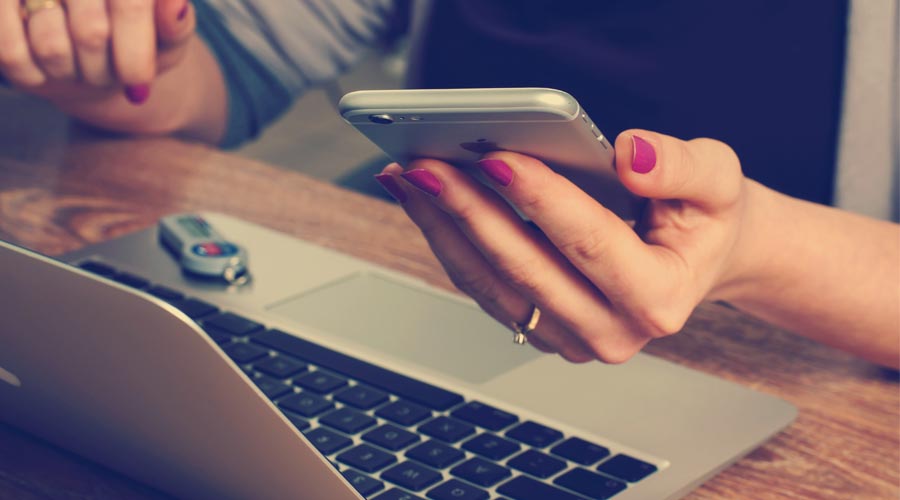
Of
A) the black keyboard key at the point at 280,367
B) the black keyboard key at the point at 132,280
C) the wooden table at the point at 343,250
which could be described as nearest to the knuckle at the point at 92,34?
the wooden table at the point at 343,250

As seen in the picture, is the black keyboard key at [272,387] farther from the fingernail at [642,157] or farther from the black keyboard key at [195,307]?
the fingernail at [642,157]

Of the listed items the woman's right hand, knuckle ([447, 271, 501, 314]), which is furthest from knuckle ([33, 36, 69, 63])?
knuckle ([447, 271, 501, 314])

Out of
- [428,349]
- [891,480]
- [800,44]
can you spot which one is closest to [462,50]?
[800,44]

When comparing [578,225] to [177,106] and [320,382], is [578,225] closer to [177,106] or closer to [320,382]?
[320,382]

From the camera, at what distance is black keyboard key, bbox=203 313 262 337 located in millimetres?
580

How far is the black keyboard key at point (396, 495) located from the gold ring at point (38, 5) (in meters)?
0.49

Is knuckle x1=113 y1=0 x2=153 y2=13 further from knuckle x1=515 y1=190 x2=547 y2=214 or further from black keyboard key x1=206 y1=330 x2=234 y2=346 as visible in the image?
knuckle x1=515 y1=190 x2=547 y2=214

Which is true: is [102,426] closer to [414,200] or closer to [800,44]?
[414,200]

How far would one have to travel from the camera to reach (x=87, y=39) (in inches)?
30.2

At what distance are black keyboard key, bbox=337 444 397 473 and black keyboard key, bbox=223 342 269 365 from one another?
10 centimetres

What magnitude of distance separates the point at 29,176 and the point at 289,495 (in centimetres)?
51

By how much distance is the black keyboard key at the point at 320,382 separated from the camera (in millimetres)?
521

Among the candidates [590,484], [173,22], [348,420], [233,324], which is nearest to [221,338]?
[233,324]

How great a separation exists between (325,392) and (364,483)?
8 cm
